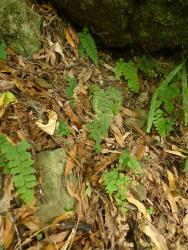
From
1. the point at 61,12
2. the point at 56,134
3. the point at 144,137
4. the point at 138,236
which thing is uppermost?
the point at 61,12

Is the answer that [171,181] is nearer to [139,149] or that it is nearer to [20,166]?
[139,149]

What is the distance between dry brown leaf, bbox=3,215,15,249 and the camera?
2.55 meters

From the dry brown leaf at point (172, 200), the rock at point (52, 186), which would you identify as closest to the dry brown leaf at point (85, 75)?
the rock at point (52, 186)

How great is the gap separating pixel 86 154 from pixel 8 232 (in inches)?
38.8

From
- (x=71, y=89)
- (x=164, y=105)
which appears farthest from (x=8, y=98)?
(x=164, y=105)

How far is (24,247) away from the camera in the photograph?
2586 mm

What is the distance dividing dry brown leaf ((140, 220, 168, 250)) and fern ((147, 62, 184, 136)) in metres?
1.00

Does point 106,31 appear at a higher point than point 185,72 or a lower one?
higher

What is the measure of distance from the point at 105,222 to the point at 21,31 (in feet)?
6.48

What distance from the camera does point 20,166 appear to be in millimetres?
2686

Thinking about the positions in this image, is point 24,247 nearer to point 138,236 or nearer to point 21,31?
point 138,236

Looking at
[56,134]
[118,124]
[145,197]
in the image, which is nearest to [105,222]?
[145,197]

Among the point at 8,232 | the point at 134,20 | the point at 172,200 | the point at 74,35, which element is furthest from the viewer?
the point at 74,35

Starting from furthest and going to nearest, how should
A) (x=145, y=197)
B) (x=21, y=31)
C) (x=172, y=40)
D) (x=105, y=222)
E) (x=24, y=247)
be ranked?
(x=172, y=40) < (x=21, y=31) < (x=145, y=197) < (x=105, y=222) < (x=24, y=247)
